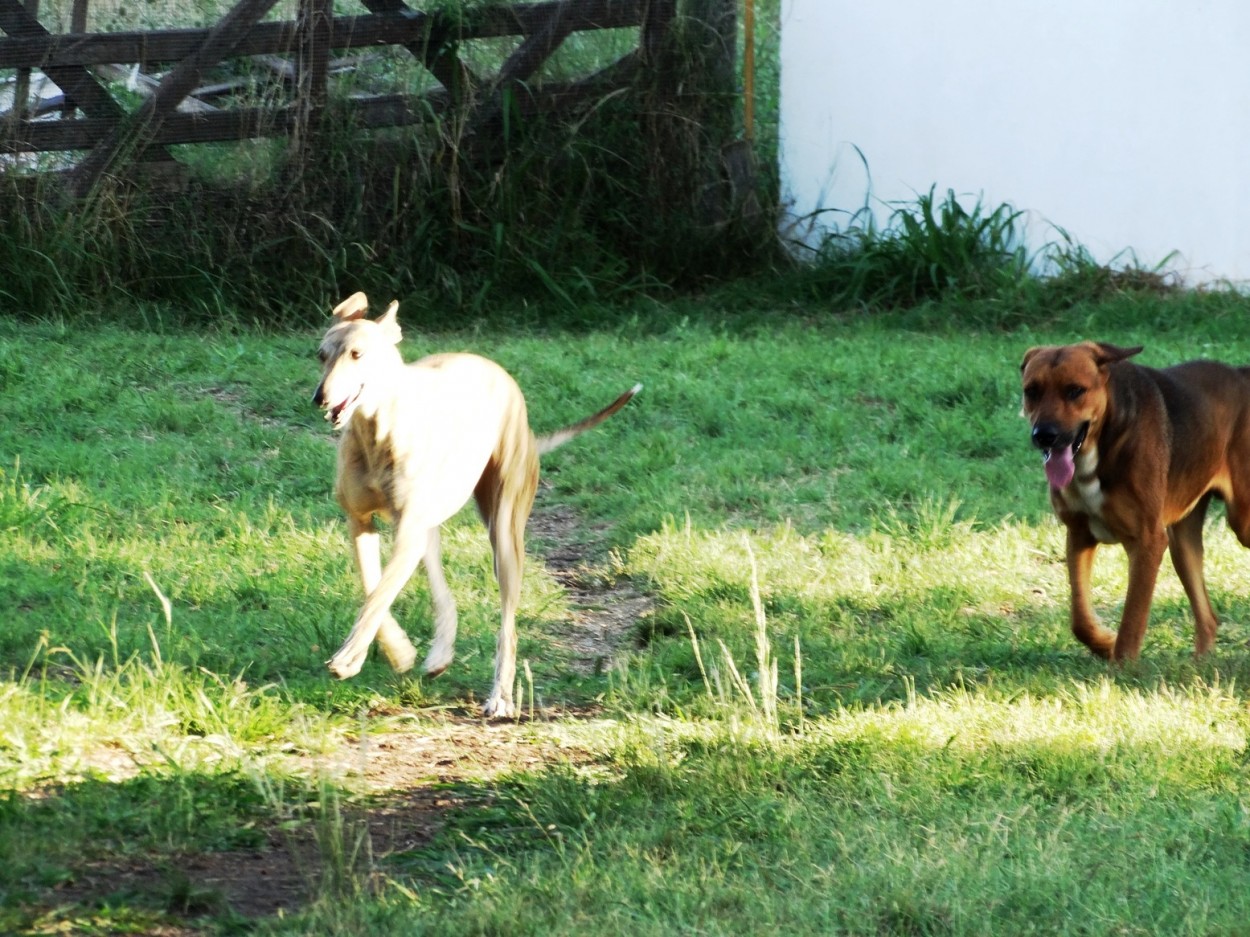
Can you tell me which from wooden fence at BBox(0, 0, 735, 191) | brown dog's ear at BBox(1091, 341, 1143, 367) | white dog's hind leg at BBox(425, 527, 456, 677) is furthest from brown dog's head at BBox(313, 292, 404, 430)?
wooden fence at BBox(0, 0, 735, 191)

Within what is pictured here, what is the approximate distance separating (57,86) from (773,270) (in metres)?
5.11

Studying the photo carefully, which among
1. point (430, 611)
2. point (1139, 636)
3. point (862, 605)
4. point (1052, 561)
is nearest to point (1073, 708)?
point (1139, 636)

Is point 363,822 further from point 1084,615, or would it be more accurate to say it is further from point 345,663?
point 1084,615

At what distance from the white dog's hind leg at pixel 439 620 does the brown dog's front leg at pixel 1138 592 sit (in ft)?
7.33

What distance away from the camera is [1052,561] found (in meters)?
6.52

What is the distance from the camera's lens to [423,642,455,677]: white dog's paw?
504 centimetres

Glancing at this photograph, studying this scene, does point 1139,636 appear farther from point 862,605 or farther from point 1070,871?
point 1070,871

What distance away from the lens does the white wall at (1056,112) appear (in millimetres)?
10508

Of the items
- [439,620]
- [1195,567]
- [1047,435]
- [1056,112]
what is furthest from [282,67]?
[1195,567]

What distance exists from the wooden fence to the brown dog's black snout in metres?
6.68

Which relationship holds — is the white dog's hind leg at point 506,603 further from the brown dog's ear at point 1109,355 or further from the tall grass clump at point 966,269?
the tall grass clump at point 966,269

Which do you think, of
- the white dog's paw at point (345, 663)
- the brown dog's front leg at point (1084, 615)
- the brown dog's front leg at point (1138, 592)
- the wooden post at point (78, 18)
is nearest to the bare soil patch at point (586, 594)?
the white dog's paw at point (345, 663)

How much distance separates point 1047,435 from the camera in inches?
203

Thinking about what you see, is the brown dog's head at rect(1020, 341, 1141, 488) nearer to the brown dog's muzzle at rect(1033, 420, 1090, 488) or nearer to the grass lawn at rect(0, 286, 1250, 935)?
the brown dog's muzzle at rect(1033, 420, 1090, 488)
